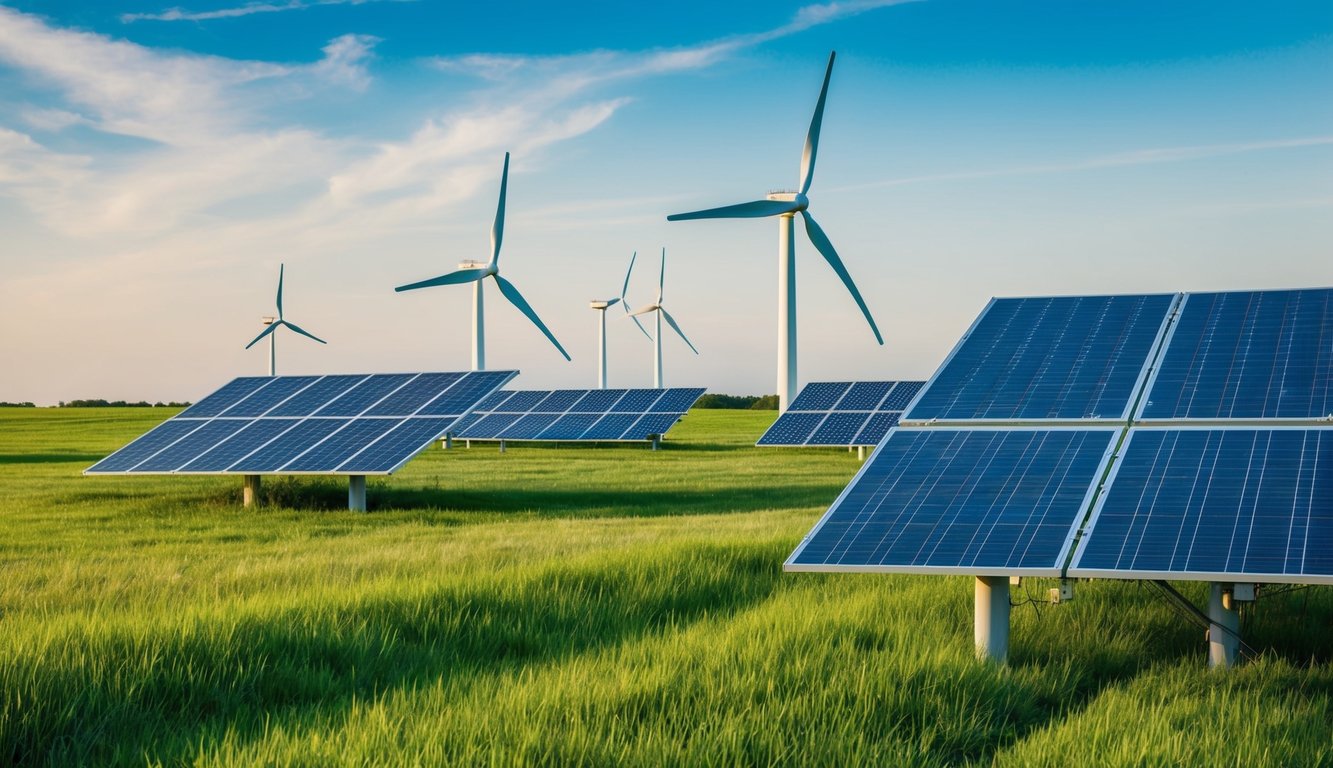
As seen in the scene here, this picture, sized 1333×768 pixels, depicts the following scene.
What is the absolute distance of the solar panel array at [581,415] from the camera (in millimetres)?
55062

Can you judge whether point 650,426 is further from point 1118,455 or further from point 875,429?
point 1118,455

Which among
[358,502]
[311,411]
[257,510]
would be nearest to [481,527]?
[358,502]

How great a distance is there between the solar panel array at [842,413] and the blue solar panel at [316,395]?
21344 mm

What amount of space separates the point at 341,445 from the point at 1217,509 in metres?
20.3

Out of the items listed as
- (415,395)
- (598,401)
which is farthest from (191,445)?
(598,401)

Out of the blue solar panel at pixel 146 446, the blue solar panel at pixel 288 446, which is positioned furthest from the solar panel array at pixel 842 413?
the blue solar panel at pixel 146 446

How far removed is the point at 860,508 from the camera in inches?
414

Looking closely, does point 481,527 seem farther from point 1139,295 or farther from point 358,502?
point 1139,295

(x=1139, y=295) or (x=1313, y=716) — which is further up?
(x=1139, y=295)

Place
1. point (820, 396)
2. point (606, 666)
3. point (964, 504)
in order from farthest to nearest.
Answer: point (820, 396), point (964, 504), point (606, 666)

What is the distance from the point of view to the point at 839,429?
50.0 m

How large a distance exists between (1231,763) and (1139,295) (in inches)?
348

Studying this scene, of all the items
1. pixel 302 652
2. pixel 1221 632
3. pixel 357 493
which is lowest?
pixel 1221 632

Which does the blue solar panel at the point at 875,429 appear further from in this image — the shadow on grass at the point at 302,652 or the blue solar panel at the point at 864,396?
the shadow on grass at the point at 302,652
